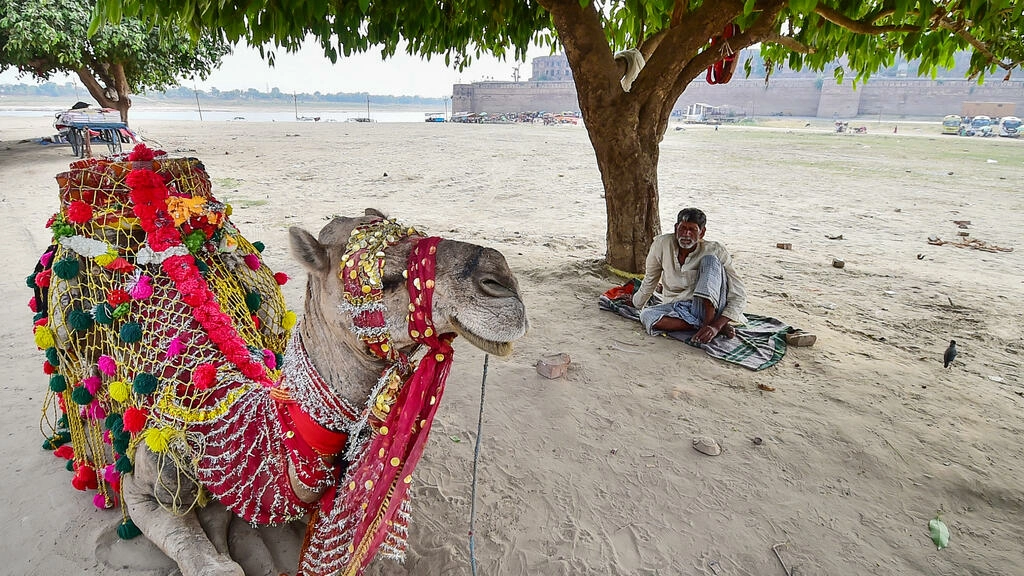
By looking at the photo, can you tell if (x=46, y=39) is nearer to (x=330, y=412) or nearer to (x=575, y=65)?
(x=575, y=65)

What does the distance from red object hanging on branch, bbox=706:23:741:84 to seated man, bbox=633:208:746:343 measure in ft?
5.17

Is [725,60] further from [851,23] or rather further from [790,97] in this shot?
[790,97]

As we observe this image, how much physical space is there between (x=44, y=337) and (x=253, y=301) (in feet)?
2.88

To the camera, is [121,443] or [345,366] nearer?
[345,366]

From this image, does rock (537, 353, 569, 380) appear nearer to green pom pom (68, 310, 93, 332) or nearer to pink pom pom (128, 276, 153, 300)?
pink pom pom (128, 276, 153, 300)

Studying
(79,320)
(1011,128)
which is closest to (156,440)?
(79,320)

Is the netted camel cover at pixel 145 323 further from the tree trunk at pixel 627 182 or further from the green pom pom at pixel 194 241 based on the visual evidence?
the tree trunk at pixel 627 182

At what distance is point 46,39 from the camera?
41.9 ft

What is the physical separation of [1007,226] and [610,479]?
1062cm

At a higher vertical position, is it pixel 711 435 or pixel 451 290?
pixel 451 290

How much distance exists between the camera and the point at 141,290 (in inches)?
94.6

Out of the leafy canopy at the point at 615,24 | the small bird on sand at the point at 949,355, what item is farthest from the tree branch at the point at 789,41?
the small bird on sand at the point at 949,355

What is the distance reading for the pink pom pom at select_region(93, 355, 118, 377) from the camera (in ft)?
7.80

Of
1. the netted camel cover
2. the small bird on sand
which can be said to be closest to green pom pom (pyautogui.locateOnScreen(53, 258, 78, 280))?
the netted camel cover
